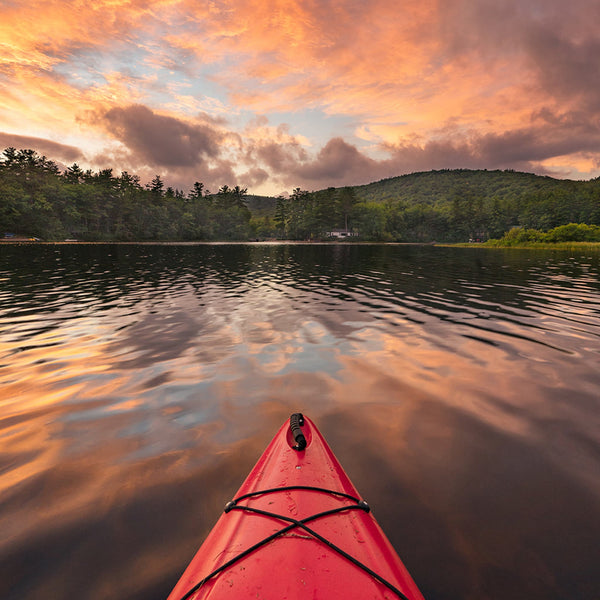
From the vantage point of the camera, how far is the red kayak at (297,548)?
2.06 metres

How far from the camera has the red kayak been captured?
206cm

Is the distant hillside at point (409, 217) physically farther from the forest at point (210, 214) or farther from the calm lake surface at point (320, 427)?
the calm lake surface at point (320, 427)

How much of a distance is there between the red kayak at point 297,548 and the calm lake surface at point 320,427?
95 cm

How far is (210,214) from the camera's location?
13912 cm

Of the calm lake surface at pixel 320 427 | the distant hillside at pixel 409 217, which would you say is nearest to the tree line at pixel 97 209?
the distant hillside at pixel 409 217

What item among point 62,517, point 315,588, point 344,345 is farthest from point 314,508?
point 344,345

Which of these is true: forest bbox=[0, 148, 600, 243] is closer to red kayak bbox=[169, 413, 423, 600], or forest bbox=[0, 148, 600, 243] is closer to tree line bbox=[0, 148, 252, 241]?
tree line bbox=[0, 148, 252, 241]

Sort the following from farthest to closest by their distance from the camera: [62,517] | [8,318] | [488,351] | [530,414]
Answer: [8,318] → [488,351] → [530,414] → [62,517]

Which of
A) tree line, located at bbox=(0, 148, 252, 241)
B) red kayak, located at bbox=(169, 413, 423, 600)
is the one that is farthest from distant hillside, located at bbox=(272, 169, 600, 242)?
red kayak, located at bbox=(169, 413, 423, 600)

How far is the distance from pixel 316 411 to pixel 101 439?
3.84m

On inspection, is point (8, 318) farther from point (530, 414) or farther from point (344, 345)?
point (530, 414)

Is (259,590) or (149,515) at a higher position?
(259,590)

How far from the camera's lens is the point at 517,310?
1402cm

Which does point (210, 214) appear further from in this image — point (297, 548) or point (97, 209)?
point (297, 548)
